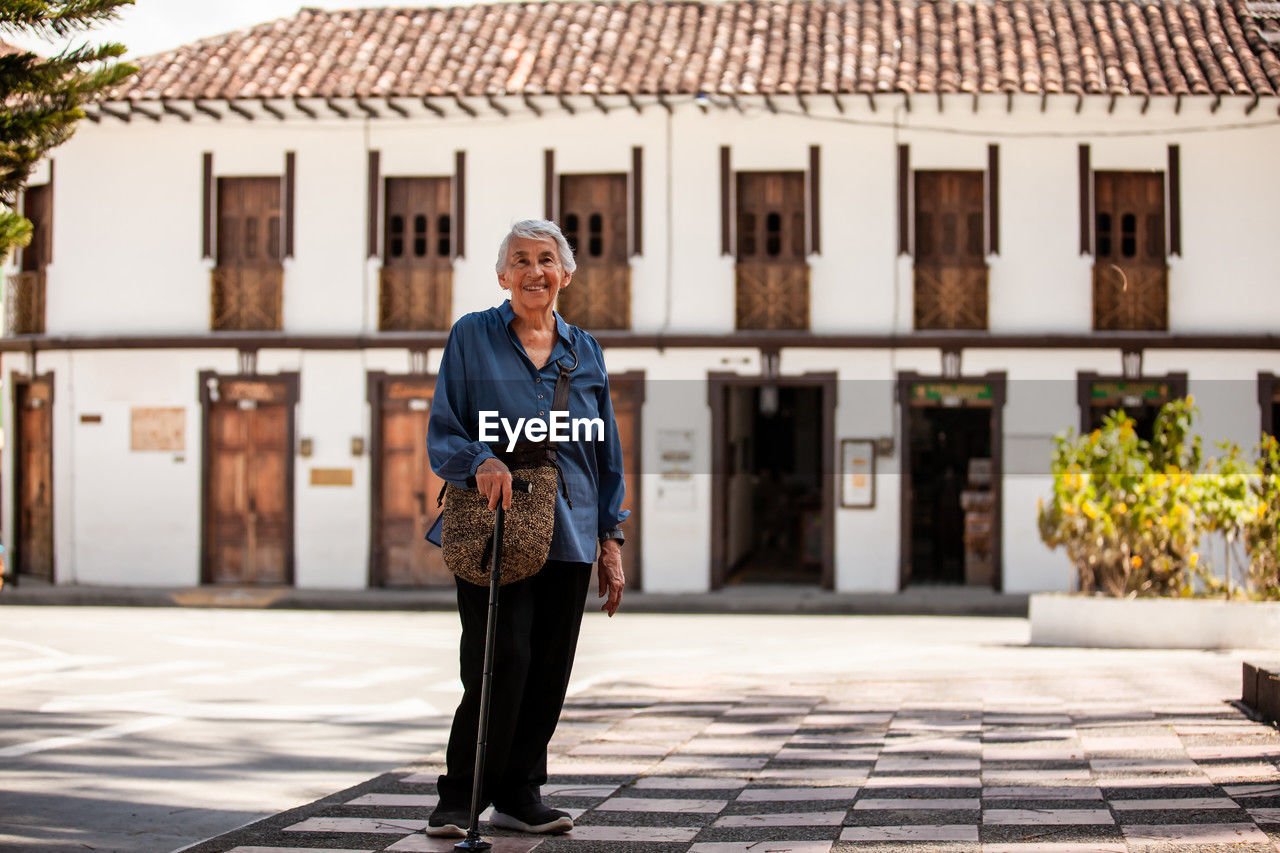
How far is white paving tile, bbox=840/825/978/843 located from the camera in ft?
15.6

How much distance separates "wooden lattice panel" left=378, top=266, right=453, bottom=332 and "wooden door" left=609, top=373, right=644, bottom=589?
103 inches

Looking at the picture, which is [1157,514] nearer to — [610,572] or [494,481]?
[610,572]

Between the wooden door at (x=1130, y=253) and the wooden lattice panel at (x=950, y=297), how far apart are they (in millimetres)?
1469

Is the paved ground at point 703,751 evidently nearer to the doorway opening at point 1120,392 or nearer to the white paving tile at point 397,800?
the white paving tile at point 397,800

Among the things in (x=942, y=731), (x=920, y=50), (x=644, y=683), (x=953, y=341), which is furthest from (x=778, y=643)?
(x=920, y=50)

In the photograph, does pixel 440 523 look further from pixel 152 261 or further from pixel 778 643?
pixel 152 261

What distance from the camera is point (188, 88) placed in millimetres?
21266

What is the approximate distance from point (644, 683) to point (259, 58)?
1462 cm

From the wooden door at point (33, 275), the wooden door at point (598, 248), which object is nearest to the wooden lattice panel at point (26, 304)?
the wooden door at point (33, 275)

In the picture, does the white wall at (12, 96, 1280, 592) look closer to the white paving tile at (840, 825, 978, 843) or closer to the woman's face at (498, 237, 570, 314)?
the white paving tile at (840, 825, 978, 843)

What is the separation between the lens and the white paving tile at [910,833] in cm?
475

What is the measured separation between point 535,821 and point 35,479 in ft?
64.9

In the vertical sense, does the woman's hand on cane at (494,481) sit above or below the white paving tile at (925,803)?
above

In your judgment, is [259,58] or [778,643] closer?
[778,643]
